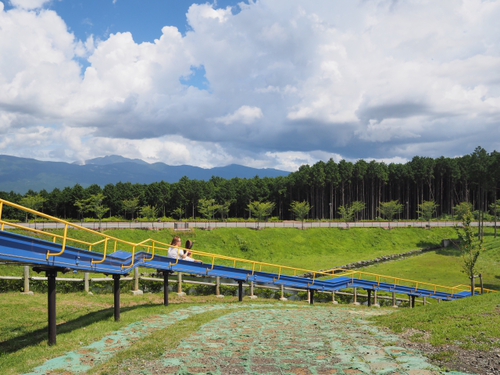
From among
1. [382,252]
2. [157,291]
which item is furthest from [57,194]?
[157,291]

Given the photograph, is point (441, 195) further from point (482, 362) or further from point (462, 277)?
point (482, 362)

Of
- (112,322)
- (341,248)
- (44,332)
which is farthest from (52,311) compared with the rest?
(341,248)

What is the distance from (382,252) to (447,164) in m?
61.4

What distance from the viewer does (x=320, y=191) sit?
107 metres

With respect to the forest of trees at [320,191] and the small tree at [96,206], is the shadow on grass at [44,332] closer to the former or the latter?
the small tree at [96,206]

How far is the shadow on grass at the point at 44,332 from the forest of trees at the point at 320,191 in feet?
268

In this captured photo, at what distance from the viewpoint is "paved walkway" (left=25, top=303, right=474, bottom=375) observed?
7.52m

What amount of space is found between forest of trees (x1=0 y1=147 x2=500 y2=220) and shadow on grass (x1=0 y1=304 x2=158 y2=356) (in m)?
81.7

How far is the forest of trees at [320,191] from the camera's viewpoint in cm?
9931

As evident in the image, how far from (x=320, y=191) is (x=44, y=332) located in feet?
323

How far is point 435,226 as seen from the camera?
6988 cm

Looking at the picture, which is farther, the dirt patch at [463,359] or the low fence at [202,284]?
the low fence at [202,284]

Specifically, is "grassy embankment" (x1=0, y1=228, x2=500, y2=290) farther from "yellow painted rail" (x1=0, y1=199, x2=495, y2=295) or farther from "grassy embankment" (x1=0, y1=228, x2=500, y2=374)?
"grassy embankment" (x1=0, y1=228, x2=500, y2=374)

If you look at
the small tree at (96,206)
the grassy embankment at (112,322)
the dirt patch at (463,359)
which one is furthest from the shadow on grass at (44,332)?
the small tree at (96,206)
